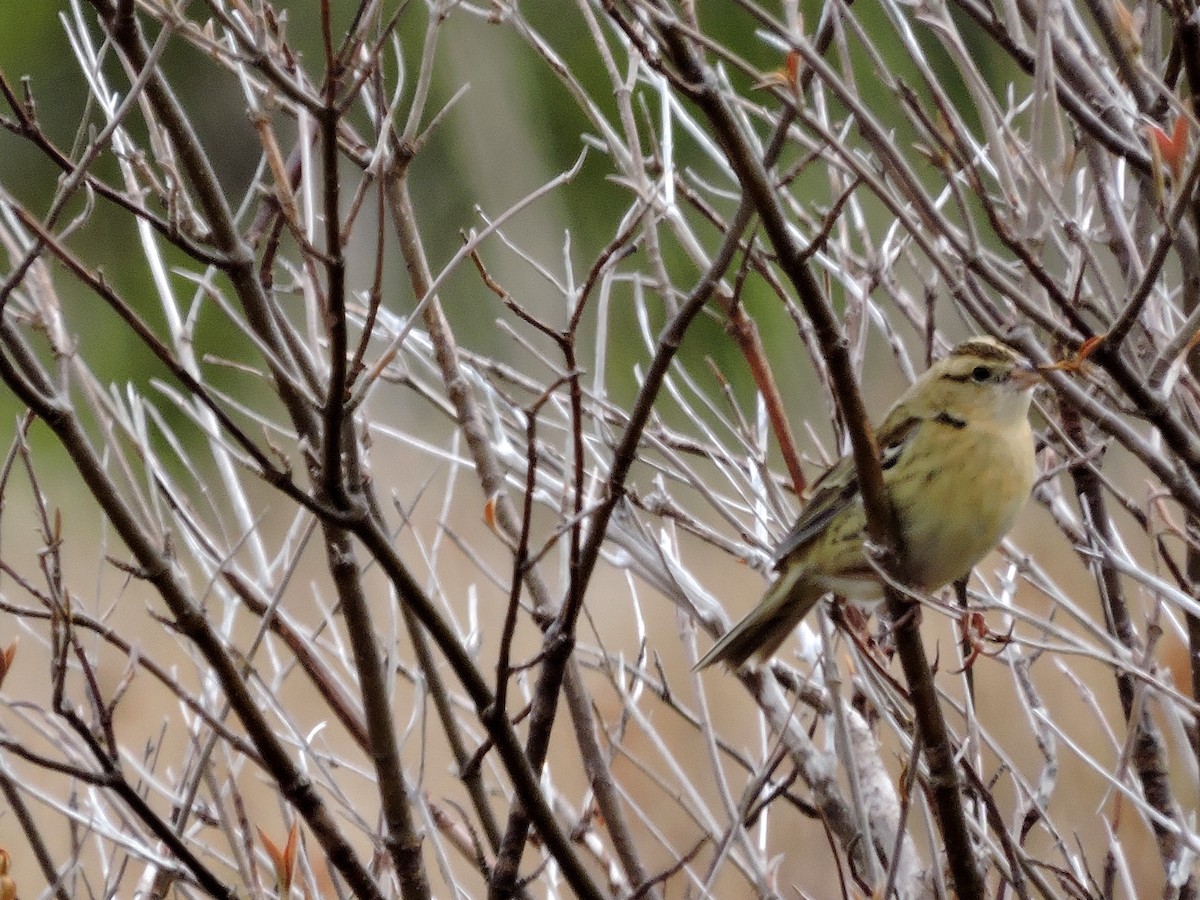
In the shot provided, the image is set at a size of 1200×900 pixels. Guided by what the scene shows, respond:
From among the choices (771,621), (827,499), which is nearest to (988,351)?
(827,499)

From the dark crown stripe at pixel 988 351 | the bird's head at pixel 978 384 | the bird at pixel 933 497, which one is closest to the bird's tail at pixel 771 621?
the bird at pixel 933 497

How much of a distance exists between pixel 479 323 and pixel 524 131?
1747 millimetres

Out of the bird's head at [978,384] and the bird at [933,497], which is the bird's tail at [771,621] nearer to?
the bird at [933,497]

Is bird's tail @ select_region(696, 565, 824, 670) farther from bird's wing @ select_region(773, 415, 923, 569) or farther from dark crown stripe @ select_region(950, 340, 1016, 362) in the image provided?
dark crown stripe @ select_region(950, 340, 1016, 362)

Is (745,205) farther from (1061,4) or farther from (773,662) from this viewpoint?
(773,662)

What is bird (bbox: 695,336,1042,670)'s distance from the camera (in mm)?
3139

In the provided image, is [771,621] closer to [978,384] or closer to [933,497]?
[933,497]

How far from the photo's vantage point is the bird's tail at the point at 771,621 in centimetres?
309

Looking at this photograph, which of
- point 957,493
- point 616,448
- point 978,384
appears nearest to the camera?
point 616,448

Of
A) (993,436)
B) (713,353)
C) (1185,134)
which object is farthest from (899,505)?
(713,353)

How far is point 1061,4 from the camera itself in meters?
2.77

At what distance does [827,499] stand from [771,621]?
31 cm

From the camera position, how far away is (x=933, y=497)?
3.24 m

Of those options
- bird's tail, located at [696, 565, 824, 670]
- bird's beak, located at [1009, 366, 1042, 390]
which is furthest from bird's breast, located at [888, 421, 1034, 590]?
bird's tail, located at [696, 565, 824, 670]
